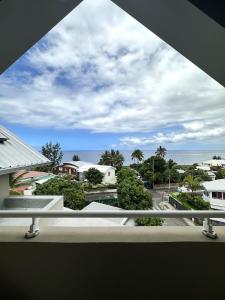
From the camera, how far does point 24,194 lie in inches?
117

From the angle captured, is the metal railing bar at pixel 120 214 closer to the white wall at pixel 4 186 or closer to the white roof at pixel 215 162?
the white roof at pixel 215 162

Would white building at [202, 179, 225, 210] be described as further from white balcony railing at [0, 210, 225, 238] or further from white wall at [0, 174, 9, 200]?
white wall at [0, 174, 9, 200]

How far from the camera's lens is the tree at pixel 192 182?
182 cm

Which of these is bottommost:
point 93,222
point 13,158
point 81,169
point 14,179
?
point 93,222

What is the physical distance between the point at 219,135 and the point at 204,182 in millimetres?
399

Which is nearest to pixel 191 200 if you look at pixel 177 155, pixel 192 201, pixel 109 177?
pixel 192 201

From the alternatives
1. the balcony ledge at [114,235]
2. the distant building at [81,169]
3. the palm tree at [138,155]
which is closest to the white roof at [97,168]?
the distant building at [81,169]

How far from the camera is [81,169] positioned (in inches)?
95.6

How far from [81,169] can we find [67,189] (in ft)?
0.93

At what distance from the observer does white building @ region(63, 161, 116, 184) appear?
2.44 m

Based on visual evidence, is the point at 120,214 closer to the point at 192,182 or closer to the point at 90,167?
the point at 192,182

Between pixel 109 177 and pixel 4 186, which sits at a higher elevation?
pixel 109 177

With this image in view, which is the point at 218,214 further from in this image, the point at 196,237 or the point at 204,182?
the point at 204,182

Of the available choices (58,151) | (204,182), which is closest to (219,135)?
A: (204,182)
